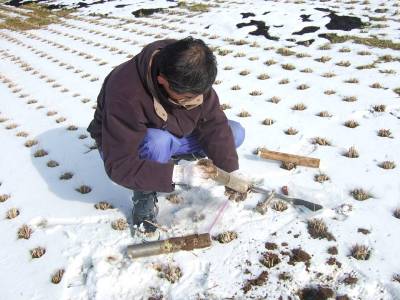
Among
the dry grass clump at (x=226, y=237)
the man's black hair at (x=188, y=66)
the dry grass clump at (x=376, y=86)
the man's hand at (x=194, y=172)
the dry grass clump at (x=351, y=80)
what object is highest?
the man's black hair at (x=188, y=66)

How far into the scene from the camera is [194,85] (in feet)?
8.84

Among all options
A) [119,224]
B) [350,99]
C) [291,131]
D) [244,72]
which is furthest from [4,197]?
[244,72]

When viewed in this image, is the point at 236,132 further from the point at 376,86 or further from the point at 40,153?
the point at 376,86

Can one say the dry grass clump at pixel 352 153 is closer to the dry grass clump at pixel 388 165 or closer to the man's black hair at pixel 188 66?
the dry grass clump at pixel 388 165

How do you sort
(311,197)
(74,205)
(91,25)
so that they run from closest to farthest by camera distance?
(311,197) → (74,205) → (91,25)

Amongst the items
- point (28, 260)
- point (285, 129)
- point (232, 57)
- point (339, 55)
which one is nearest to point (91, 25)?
point (232, 57)

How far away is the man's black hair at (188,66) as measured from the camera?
2615 mm

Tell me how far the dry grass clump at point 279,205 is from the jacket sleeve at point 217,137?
0.48 metres

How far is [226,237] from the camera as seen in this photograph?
3412mm

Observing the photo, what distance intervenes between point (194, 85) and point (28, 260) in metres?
2.08

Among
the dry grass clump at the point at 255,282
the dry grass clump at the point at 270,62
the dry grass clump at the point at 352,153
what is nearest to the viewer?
the dry grass clump at the point at 255,282

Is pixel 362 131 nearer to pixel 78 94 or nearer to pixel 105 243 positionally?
pixel 105 243

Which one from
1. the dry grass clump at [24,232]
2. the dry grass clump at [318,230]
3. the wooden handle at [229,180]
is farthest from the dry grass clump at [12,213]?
the dry grass clump at [318,230]

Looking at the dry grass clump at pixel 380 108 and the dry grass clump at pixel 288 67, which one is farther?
the dry grass clump at pixel 288 67
